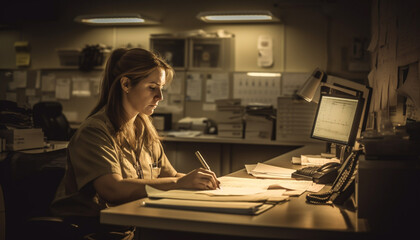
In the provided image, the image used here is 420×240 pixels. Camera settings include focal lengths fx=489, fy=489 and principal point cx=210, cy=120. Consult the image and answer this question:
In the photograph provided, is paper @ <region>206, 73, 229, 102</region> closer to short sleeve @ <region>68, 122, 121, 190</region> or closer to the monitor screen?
the monitor screen

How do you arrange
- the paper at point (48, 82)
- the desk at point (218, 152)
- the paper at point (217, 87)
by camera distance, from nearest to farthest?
the desk at point (218, 152), the paper at point (217, 87), the paper at point (48, 82)

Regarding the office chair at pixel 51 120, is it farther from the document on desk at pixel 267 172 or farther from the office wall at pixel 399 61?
the office wall at pixel 399 61

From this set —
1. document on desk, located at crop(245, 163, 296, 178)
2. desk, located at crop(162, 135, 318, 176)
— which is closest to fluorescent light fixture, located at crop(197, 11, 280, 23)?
desk, located at crop(162, 135, 318, 176)

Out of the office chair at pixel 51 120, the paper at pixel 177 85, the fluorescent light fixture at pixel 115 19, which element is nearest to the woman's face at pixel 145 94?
the office chair at pixel 51 120

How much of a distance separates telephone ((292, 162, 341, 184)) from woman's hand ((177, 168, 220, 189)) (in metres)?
0.53

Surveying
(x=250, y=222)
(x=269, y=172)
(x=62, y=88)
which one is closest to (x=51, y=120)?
(x=62, y=88)

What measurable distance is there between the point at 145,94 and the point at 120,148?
24 centimetres

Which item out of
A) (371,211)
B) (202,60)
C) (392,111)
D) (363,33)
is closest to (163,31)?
(202,60)

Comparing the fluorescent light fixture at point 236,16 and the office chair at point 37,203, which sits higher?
the fluorescent light fixture at point 236,16

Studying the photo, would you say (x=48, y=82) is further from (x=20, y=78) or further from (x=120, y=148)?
(x=120, y=148)

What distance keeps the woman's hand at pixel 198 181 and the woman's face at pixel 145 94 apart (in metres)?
0.39

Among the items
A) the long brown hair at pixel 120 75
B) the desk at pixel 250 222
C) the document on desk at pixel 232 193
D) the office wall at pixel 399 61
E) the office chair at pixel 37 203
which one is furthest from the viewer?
the office wall at pixel 399 61

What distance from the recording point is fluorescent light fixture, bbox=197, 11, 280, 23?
5.05 metres

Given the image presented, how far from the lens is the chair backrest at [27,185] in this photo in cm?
179
